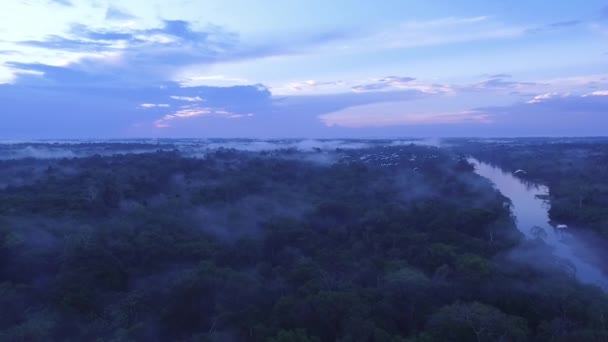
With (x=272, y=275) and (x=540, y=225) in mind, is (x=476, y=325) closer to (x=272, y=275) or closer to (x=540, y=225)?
(x=272, y=275)

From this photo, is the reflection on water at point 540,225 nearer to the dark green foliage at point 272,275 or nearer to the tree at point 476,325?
the dark green foliage at point 272,275

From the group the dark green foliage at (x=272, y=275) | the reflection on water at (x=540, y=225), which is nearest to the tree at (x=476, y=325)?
the dark green foliage at (x=272, y=275)

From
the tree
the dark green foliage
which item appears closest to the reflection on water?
the dark green foliage

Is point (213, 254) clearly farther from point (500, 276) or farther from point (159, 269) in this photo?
point (500, 276)

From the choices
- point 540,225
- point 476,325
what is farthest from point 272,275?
point 540,225

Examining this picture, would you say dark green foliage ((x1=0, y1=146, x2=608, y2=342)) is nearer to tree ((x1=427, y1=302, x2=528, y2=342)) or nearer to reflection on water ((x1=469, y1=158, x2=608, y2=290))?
tree ((x1=427, y1=302, x2=528, y2=342))

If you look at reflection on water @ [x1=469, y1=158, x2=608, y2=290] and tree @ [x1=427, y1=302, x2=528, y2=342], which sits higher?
tree @ [x1=427, y1=302, x2=528, y2=342]

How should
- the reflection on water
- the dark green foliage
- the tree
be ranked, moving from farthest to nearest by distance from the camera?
the reflection on water
the dark green foliage
the tree

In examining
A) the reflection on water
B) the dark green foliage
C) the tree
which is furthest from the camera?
the reflection on water

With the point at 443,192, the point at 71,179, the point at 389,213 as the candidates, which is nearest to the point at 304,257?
the point at 389,213
